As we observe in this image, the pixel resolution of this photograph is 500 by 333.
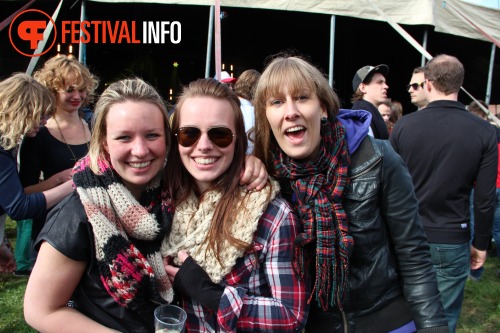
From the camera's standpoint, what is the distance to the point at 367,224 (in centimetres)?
163

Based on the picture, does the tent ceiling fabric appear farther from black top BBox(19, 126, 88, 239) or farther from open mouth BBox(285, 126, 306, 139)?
open mouth BBox(285, 126, 306, 139)

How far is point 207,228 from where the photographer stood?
1571mm

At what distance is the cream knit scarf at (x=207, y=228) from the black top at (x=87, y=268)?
0.25 metres

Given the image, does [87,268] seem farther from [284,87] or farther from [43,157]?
[43,157]

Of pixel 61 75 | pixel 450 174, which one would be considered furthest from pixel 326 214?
pixel 61 75

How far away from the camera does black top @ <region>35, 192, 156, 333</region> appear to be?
1392 millimetres

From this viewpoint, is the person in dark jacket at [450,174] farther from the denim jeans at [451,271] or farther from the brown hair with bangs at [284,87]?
the brown hair with bangs at [284,87]

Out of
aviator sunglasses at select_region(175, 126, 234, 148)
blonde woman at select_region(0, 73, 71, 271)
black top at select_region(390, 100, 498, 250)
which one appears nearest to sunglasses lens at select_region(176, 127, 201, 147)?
aviator sunglasses at select_region(175, 126, 234, 148)

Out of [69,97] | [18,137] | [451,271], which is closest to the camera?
[18,137]

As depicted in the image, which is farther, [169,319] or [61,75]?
[61,75]

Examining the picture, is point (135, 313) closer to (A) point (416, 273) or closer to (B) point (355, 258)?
(B) point (355, 258)

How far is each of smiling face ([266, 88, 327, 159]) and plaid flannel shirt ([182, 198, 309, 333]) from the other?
238mm

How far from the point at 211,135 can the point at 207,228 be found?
0.35 meters

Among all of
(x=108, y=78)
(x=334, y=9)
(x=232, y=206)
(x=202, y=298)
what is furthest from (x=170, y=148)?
(x=108, y=78)
